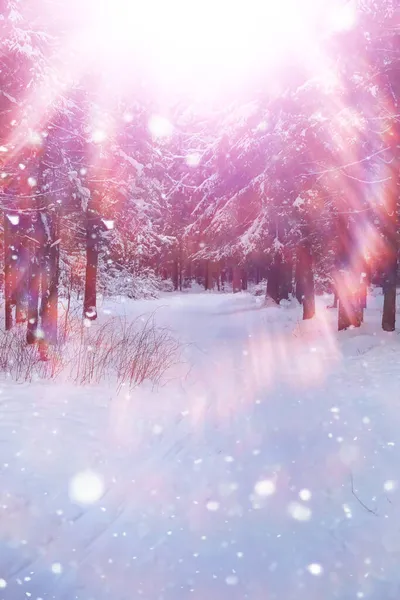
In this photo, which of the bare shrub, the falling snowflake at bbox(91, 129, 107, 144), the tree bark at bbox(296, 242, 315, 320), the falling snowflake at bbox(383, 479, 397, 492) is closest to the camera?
the falling snowflake at bbox(383, 479, 397, 492)

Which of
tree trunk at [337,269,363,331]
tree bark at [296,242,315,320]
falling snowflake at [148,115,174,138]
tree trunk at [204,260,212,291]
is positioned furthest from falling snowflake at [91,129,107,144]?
tree trunk at [204,260,212,291]

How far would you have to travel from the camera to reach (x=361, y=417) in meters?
6.94

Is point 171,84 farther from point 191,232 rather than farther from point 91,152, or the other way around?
point 91,152

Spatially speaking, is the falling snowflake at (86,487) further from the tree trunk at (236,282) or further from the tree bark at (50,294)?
the tree trunk at (236,282)

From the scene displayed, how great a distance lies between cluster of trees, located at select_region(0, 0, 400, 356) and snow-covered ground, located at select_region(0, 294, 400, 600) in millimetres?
4331

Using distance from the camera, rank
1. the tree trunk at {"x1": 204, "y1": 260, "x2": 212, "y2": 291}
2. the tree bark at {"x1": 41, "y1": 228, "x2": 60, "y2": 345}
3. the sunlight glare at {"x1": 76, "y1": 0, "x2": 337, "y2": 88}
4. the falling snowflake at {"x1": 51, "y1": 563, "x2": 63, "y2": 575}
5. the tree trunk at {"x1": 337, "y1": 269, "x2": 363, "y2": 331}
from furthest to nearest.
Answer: the tree trunk at {"x1": 204, "y1": 260, "x2": 212, "y2": 291} → the tree trunk at {"x1": 337, "y1": 269, "x2": 363, "y2": 331} → the sunlight glare at {"x1": 76, "y1": 0, "x2": 337, "y2": 88} → the tree bark at {"x1": 41, "y1": 228, "x2": 60, "y2": 345} → the falling snowflake at {"x1": 51, "y1": 563, "x2": 63, "y2": 575}

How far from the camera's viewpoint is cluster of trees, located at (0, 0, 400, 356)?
36.2 feet

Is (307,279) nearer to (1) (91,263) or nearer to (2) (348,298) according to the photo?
(2) (348,298)

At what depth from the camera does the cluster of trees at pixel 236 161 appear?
1105 centimetres

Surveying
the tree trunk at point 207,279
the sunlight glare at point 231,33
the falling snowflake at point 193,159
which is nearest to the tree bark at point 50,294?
the sunlight glare at point 231,33

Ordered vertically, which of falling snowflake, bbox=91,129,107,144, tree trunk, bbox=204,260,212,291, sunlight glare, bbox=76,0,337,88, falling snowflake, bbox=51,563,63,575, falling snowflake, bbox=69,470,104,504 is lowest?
falling snowflake, bbox=51,563,63,575

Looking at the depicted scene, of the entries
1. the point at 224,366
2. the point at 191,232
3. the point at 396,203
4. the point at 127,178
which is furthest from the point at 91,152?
the point at 191,232

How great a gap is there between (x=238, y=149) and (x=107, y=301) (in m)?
13.1

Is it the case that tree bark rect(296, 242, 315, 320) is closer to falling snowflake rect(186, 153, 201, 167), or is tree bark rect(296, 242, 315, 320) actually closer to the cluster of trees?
the cluster of trees
